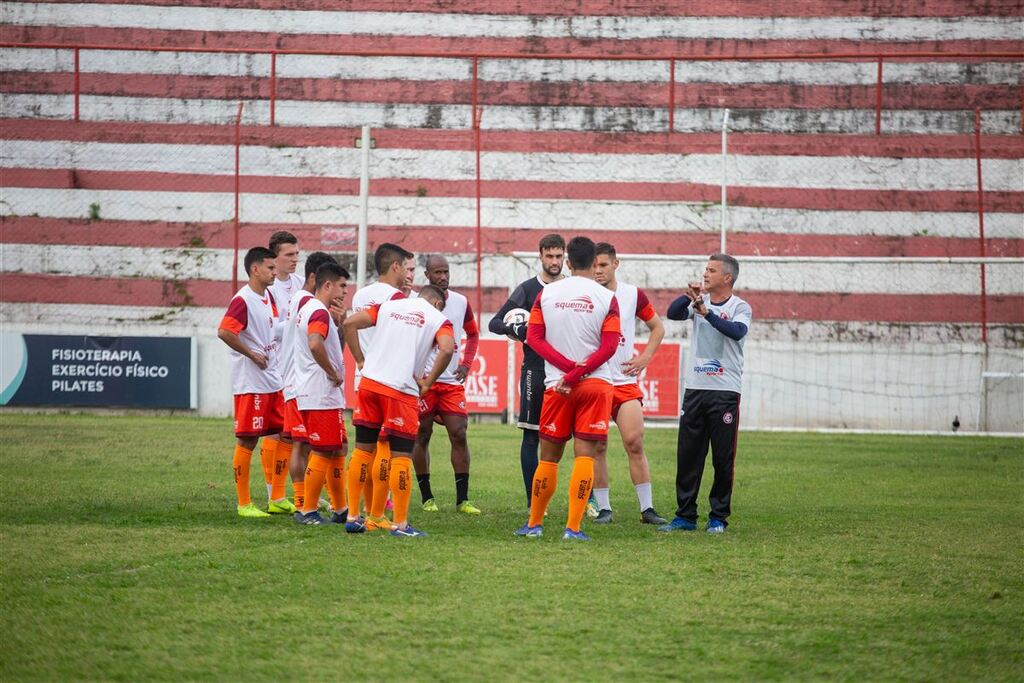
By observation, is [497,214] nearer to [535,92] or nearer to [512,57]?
[535,92]

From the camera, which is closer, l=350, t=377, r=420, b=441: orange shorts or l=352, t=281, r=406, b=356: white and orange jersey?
l=350, t=377, r=420, b=441: orange shorts

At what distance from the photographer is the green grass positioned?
4941 mm

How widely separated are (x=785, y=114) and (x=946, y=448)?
1043 centimetres

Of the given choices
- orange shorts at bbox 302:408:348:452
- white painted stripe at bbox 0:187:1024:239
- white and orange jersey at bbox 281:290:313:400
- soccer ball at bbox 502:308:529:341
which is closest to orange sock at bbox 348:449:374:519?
orange shorts at bbox 302:408:348:452

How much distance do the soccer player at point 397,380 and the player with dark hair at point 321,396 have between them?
1.54 feet

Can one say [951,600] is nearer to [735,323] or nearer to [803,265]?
[735,323]

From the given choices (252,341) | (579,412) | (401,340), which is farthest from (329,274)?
(579,412)

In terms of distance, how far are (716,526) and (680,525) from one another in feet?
0.91

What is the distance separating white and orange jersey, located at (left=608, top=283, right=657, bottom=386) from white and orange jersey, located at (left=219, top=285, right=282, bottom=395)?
2.80m

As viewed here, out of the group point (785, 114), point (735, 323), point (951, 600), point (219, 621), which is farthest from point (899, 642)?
point (785, 114)

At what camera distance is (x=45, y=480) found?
11.0 m

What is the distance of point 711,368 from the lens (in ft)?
29.9

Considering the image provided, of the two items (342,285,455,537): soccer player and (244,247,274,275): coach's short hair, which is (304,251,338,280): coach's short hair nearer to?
(244,247,274,275): coach's short hair

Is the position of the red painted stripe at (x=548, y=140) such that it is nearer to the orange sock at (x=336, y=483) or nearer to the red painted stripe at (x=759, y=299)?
the red painted stripe at (x=759, y=299)
